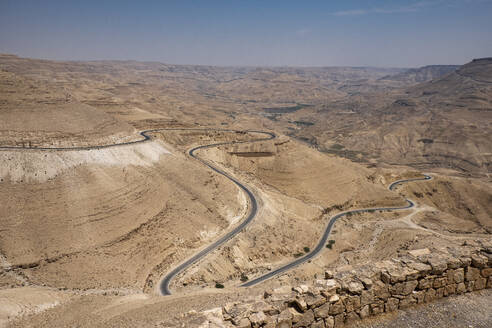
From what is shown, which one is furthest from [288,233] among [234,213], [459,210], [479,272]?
[459,210]

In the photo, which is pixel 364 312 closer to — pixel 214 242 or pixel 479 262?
pixel 479 262

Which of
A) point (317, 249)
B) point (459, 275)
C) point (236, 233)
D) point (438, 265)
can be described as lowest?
point (317, 249)

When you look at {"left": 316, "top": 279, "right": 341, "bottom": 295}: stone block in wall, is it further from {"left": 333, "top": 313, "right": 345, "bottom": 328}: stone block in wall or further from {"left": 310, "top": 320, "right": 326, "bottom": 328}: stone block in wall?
{"left": 310, "top": 320, "right": 326, "bottom": 328}: stone block in wall

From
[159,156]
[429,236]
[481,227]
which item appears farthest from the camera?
[481,227]

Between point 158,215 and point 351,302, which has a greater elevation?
point 351,302

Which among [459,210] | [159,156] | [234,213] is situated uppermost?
[159,156]

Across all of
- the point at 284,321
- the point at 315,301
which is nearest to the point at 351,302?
the point at 315,301

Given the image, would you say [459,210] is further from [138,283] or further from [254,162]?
[138,283]
